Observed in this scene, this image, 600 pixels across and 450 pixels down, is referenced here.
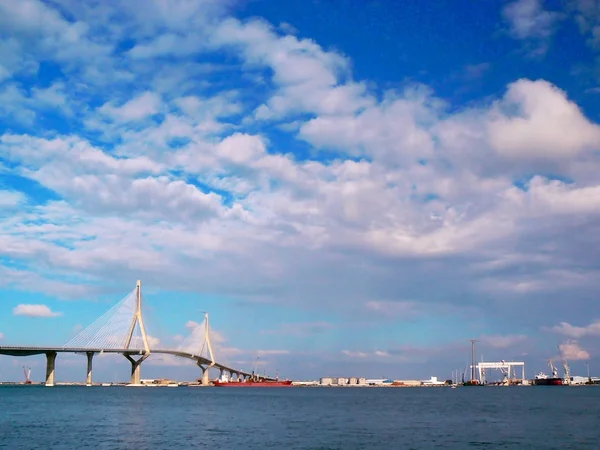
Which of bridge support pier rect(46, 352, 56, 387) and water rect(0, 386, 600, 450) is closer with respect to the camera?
water rect(0, 386, 600, 450)

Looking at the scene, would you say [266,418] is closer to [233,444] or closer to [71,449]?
[233,444]

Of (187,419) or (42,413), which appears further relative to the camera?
(42,413)

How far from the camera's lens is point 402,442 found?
2162 inches

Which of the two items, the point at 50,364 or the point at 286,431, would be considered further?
the point at 50,364

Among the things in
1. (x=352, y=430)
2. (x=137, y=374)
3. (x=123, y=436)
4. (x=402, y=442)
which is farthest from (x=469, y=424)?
(x=137, y=374)

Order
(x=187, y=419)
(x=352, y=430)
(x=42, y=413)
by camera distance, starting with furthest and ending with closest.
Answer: (x=42, y=413) → (x=187, y=419) → (x=352, y=430)

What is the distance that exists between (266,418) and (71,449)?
123 ft

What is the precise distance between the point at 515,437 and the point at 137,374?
160m

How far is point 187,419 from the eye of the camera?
78.4 m

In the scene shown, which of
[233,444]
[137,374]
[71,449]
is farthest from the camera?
[137,374]

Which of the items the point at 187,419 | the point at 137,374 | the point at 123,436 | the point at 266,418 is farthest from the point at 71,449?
the point at 137,374

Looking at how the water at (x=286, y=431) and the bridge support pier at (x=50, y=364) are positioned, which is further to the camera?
the bridge support pier at (x=50, y=364)

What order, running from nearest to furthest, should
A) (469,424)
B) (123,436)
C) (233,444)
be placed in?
(233,444) → (123,436) → (469,424)

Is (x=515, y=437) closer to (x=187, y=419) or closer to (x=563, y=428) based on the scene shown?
(x=563, y=428)
